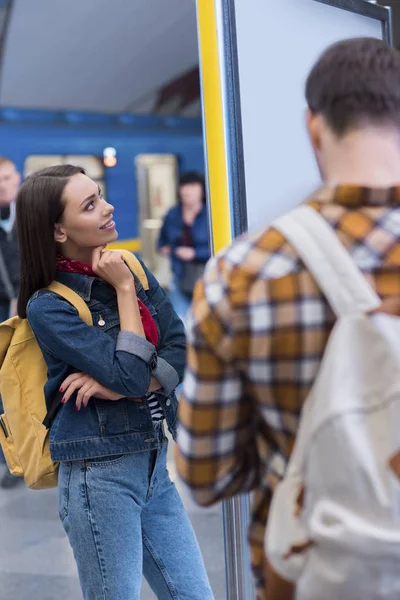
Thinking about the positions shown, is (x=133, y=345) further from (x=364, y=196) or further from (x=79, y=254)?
(x=364, y=196)

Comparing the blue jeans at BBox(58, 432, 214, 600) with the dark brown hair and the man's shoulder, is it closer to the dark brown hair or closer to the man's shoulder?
the dark brown hair

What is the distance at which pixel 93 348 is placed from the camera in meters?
1.63

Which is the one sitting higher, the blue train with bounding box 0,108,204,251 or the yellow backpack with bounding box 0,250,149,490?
the blue train with bounding box 0,108,204,251

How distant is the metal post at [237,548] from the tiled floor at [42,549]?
27.6 inches

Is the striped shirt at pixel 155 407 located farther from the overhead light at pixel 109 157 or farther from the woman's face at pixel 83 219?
the overhead light at pixel 109 157

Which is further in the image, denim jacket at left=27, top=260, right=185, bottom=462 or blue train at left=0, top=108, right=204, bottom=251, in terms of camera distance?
blue train at left=0, top=108, right=204, bottom=251

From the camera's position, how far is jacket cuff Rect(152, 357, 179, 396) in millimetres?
1700

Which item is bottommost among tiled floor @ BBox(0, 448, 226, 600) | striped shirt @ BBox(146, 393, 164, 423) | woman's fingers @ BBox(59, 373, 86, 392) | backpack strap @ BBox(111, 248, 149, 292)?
tiled floor @ BBox(0, 448, 226, 600)

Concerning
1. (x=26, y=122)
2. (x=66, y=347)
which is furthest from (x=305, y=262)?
(x=26, y=122)

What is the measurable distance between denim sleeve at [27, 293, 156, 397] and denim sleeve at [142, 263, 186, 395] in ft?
0.23

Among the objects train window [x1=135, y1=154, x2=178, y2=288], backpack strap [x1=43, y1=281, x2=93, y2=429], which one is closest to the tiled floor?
backpack strap [x1=43, y1=281, x2=93, y2=429]

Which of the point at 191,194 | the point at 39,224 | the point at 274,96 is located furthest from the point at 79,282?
the point at 191,194

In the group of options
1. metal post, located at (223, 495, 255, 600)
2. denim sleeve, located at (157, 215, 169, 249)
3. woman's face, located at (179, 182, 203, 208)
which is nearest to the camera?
metal post, located at (223, 495, 255, 600)

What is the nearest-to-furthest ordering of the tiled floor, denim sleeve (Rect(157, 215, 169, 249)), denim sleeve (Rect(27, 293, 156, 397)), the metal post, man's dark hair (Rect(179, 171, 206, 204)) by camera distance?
denim sleeve (Rect(27, 293, 156, 397)), the metal post, the tiled floor, denim sleeve (Rect(157, 215, 169, 249)), man's dark hair (Rect(179, 171, 206, 204))
